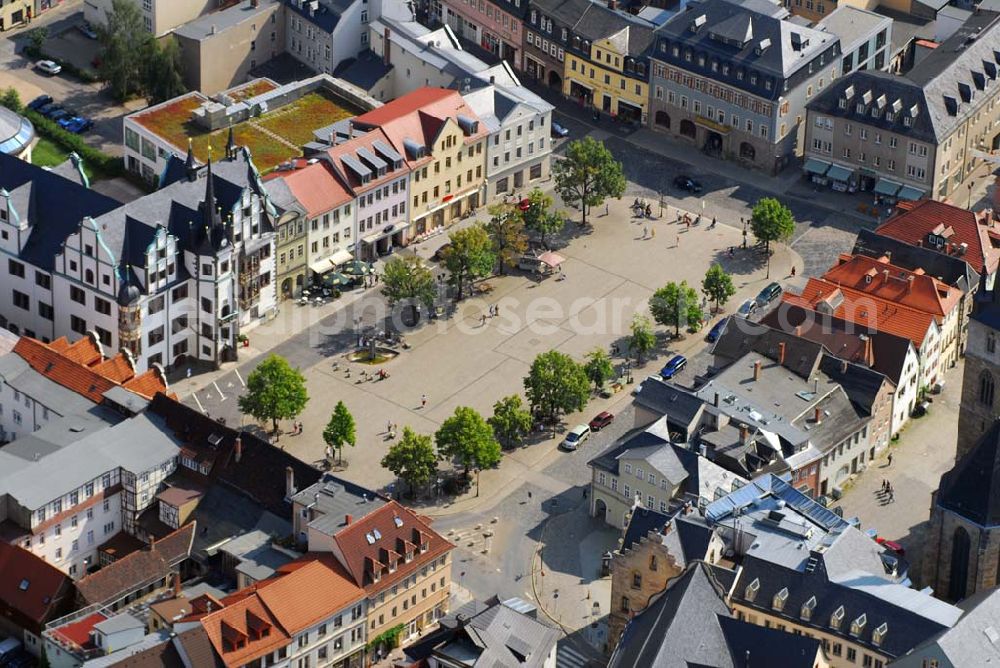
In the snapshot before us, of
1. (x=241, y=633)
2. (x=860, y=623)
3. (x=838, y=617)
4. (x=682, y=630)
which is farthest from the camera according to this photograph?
(x=838, y=617)

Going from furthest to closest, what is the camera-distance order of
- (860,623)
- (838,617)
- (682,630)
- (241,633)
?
(838,617), (860,623), (241,633), (682,630)

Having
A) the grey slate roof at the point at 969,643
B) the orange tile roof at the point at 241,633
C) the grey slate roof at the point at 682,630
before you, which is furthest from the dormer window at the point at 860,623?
the orange tile roof at the point at 241,633

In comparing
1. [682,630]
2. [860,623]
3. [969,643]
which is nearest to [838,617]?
[860,623]

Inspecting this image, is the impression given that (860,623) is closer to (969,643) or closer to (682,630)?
(969,643)

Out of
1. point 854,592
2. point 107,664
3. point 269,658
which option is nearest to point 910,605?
point 854,592

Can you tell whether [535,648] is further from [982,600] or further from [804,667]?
[982,600]

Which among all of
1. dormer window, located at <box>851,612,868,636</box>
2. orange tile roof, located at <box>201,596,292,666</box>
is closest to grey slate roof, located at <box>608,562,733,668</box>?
dormer window, located at <box>851,612,868,636</box>

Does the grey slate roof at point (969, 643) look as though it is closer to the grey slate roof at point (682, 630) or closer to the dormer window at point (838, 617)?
the dormer window at point (838, 617)

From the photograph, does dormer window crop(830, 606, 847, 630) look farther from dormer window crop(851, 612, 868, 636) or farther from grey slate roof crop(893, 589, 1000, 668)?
grey slate roof crop(893, 589, 1000, 668)
